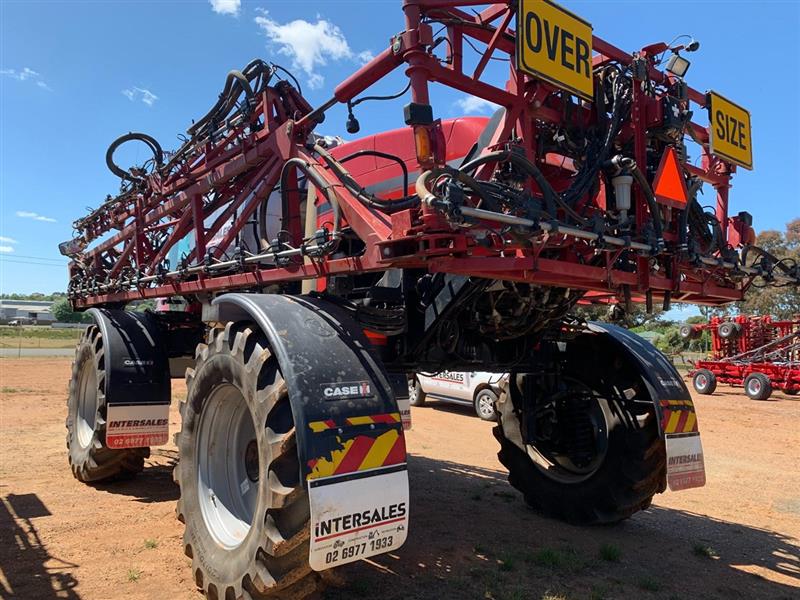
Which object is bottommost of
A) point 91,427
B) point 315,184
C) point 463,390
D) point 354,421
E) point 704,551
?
point 704,551

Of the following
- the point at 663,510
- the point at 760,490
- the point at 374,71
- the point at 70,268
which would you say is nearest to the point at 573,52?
the point at 374,71

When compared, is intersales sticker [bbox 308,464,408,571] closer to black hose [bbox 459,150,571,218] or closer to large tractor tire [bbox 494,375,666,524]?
black hose [bbox 459,150,571,218]

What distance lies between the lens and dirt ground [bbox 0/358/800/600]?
3.94 m

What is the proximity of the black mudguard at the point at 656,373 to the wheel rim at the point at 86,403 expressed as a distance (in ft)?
17.7

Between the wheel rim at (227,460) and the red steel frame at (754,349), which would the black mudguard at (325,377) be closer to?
the wheel rim at (227,460)

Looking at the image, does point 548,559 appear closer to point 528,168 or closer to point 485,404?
point 528,168

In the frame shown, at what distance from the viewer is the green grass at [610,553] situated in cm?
455

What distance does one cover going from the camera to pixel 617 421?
5.16m

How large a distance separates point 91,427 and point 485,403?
8008mm

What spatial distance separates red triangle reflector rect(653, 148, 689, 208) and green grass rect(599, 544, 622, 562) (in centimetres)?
253

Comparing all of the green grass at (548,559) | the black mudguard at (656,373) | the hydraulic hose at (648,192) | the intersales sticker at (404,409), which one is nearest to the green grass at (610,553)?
the green grass at (548,559)

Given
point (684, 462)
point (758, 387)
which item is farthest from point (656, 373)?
point (758, 387)

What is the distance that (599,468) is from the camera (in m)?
5.23

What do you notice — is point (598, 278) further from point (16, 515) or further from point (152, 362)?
point (16, 515)
